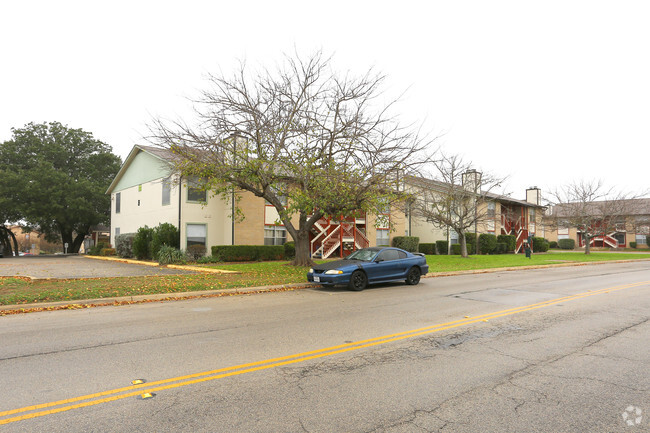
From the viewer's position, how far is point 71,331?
23.9 feet

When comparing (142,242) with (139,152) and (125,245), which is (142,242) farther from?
(139,152)

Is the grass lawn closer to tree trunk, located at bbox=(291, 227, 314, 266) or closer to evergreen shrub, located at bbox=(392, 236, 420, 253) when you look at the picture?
tree trunk, located at bbox=(291, 227, 314, 266)

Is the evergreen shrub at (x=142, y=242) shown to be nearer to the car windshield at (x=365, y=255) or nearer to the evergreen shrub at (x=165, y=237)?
the evergreen shrub at (x=165, y=237)

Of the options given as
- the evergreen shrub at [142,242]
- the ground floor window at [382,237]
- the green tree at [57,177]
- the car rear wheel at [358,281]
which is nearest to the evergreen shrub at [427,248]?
the ground floor window at [382,237]

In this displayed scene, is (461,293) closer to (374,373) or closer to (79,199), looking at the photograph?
(374,373)

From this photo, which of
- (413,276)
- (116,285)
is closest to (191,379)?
(116,285)

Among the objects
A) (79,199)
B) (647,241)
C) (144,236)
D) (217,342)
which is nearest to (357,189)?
(217,342)

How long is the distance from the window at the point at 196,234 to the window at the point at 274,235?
4036mm

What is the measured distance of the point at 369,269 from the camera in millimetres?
13352

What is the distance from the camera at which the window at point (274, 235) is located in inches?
1090

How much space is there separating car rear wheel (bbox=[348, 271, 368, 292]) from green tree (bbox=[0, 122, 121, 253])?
32616 millimetres

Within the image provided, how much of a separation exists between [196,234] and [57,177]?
19.6 meters

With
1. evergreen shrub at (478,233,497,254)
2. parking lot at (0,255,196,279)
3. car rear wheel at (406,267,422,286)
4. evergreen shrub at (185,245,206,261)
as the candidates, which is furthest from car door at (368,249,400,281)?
evergreen shrub at (478,233,497,254)

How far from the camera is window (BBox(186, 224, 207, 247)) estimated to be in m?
25.1
